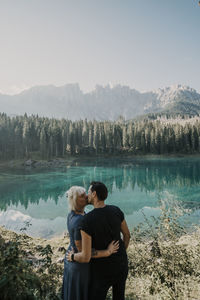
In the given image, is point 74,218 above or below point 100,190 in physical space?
below

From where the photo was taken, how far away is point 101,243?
3250 mm

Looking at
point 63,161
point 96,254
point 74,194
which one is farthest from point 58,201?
point 63,161

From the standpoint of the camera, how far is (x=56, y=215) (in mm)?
22672

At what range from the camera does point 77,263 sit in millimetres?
3340

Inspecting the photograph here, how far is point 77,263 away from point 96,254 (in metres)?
0.40

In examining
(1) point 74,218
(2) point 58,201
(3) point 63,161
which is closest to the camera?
(1) point 74,218

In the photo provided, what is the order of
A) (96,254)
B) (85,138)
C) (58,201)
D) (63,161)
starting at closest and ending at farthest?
(96,254) → (58,201) → (63,161) → (85,138)

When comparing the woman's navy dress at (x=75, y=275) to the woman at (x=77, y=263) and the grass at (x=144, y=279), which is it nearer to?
the woman at (x=77, y=263)

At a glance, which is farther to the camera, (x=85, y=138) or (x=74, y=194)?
(x=85, y=138)

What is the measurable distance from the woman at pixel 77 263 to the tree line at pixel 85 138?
256 feet

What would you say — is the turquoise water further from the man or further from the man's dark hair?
the man's dark hair

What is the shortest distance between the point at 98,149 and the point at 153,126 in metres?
31.4

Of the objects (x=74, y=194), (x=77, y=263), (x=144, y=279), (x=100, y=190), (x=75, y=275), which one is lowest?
(x=144, y=279)

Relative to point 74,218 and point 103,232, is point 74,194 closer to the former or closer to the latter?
point 74,218
